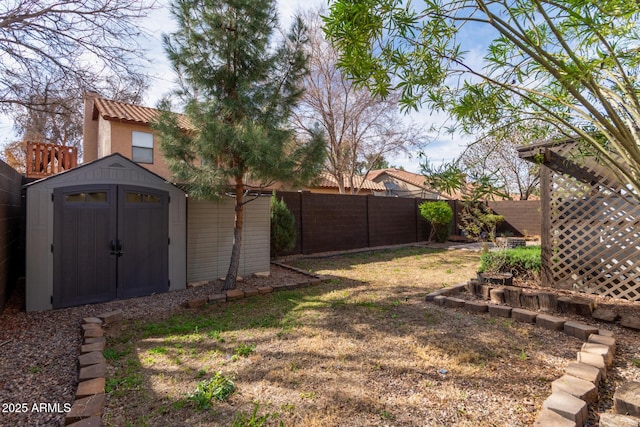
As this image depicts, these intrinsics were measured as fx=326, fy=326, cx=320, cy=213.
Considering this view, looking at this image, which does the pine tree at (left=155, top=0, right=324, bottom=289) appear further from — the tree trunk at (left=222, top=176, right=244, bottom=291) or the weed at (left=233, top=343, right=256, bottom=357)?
the weed at (left=233, top=343, right=256, bottom=357)

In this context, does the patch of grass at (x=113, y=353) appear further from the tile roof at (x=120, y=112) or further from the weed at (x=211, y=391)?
the tile roof at (x=120, y=112)

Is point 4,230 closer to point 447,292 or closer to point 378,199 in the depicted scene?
point 447,292

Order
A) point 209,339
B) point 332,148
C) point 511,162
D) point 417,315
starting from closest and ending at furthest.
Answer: point 209,339 < point 417,315 < point 332,148 < point 511,162

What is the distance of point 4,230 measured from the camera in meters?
4.36

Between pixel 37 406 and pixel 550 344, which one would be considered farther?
pixel 550 344

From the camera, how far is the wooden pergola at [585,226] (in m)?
4.64

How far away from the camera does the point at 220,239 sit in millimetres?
6168

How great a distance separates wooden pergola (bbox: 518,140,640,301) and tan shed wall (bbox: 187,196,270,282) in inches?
190

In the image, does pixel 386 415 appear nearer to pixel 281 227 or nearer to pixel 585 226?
pixel 585 226

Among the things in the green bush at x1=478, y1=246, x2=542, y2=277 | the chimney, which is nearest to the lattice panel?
the green bush at x1=478, y1=246, x2=542, y2=277

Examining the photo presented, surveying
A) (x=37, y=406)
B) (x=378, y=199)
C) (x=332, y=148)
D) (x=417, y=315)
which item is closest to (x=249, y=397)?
(x=37, y=406)

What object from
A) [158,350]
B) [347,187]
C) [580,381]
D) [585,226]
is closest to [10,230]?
[158,350]

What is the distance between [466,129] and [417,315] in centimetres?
238

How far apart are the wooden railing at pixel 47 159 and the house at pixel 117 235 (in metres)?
3.78
